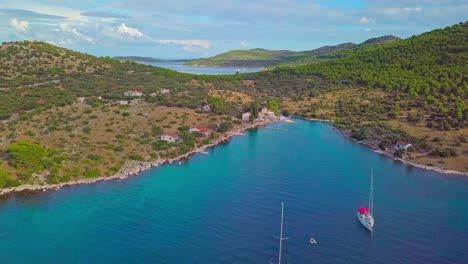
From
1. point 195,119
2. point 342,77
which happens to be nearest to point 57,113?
point 195,119

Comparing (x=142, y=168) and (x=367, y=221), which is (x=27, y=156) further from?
(x=367, y=221)

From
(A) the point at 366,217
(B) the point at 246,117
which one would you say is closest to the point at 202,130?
(B) the point at 246,117

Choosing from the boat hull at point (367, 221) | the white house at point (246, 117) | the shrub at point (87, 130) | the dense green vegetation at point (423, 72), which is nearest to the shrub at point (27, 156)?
the shrub at point (87, 130)

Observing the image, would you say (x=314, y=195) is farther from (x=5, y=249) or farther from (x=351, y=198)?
(x=5, y=249)

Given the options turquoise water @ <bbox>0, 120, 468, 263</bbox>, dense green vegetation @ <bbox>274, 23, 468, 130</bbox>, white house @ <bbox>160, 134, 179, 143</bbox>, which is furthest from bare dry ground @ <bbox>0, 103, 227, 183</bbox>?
dense green vegetation @ <bbox>274, 23, 468, 130</bbox>

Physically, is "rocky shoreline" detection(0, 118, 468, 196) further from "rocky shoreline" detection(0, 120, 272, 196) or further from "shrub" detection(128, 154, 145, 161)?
"shrub" detection(128, 154, 145, 161)
